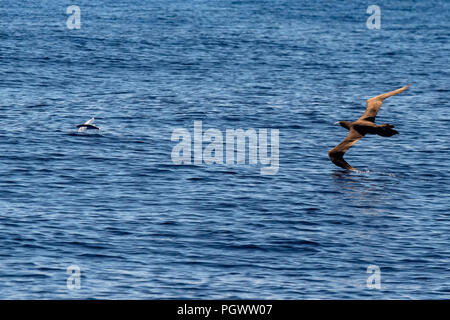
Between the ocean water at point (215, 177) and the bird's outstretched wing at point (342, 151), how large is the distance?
131 inches

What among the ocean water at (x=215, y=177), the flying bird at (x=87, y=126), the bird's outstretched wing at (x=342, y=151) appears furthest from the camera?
the flying bird at (x=87, y=126)

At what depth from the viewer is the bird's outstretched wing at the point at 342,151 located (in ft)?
153

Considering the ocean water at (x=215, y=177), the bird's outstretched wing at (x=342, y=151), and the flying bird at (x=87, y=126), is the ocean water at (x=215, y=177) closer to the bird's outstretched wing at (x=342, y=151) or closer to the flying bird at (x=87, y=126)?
the flying bird at (x=87, y=126)

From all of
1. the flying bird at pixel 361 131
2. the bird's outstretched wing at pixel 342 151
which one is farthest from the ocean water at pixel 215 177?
the flying bird at pixel 361 131

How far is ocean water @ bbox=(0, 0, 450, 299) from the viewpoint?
3950 centimetres

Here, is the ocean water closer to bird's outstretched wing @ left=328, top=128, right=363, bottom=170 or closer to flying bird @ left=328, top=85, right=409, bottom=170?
bird's outstretched wing @ left=328, top=128, right=363, bottom=170

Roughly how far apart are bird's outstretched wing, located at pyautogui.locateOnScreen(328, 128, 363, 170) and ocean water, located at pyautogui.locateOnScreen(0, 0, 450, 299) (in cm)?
332

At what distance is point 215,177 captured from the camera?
57.8 metres

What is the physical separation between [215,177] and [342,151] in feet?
41.5

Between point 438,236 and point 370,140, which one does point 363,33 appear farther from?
point 438,236

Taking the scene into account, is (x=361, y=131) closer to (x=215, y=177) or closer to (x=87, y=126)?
(x=215, y=177)
